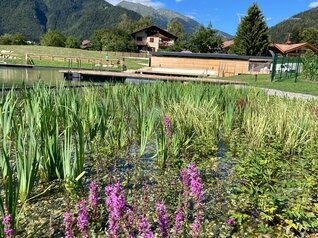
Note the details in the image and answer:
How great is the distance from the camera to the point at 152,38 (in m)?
62.0

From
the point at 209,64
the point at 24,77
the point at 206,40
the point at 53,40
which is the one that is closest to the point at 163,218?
the point at 24,77

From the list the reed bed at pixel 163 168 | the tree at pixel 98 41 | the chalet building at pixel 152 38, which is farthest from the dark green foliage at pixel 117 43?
the reed bed at pixel 163 168

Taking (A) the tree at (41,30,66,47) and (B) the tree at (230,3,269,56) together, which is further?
(A) the tree at (41,30,66,47)

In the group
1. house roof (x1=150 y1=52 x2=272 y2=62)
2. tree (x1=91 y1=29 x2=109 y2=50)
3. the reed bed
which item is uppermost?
tree (x1=91 y1=29 x2=109 y2=50)

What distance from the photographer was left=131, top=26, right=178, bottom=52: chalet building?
62.0 m

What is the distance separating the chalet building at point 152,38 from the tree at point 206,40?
16.9 meters

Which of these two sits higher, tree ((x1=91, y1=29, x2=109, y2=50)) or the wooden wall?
tree ((x1=91, y1=29, x2=109, y2=50))

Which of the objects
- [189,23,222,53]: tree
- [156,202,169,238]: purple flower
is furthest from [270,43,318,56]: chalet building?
[156,202,169,238]: purple flower

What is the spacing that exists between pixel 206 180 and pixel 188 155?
607 mm

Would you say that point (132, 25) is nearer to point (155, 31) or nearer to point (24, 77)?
point (155, 31)

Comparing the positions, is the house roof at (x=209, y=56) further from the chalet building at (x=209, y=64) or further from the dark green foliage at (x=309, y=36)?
Answer: the dark green foliage at (x=309, y=36)

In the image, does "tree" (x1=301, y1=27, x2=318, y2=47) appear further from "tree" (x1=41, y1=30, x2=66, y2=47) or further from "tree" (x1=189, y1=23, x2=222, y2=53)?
"tree" (x1=41, y1=30, x2=66, y2=47)

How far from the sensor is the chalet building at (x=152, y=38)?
204ft

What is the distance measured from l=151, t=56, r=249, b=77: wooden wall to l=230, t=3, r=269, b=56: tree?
1502 centimetres
